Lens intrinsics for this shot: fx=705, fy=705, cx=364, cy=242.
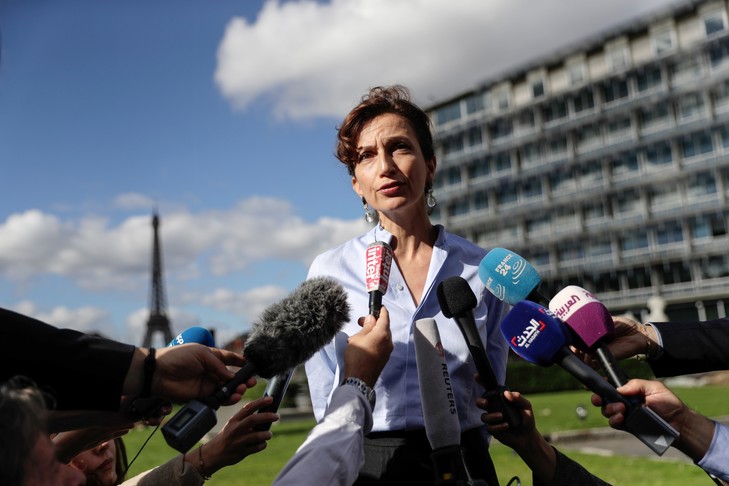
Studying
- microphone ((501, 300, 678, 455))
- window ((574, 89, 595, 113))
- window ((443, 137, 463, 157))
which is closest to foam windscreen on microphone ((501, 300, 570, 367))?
microphone ((501, 300, 678, 455))

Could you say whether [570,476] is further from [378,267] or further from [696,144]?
[696,144]

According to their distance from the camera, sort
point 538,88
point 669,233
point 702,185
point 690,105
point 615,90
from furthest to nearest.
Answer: point 538,88, point 615,90, point 669,233, point 690,105, point 702,185

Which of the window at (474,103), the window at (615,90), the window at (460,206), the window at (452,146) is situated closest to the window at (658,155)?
the window at (615,90)

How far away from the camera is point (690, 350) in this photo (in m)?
3.11

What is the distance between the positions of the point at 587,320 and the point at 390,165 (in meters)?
1.18

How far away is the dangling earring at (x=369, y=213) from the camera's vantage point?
11.9 feet

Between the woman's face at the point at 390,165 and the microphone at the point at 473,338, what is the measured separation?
2.29ft

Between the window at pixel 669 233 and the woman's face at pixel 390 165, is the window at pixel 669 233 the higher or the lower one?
the higher one

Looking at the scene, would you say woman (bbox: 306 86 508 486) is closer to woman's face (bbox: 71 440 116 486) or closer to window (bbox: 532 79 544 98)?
woman's face (bbox: 71 440 116 486)

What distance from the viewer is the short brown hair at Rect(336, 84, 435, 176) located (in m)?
3.41

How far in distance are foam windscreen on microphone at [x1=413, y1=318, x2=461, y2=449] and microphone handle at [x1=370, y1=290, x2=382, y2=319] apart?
17 centimetres

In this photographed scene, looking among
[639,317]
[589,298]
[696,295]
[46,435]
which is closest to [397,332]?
[589,298]

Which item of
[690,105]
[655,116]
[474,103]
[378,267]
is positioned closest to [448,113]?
[474,103]

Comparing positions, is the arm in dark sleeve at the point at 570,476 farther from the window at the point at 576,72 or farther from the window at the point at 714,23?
the window at the point at 576,72
